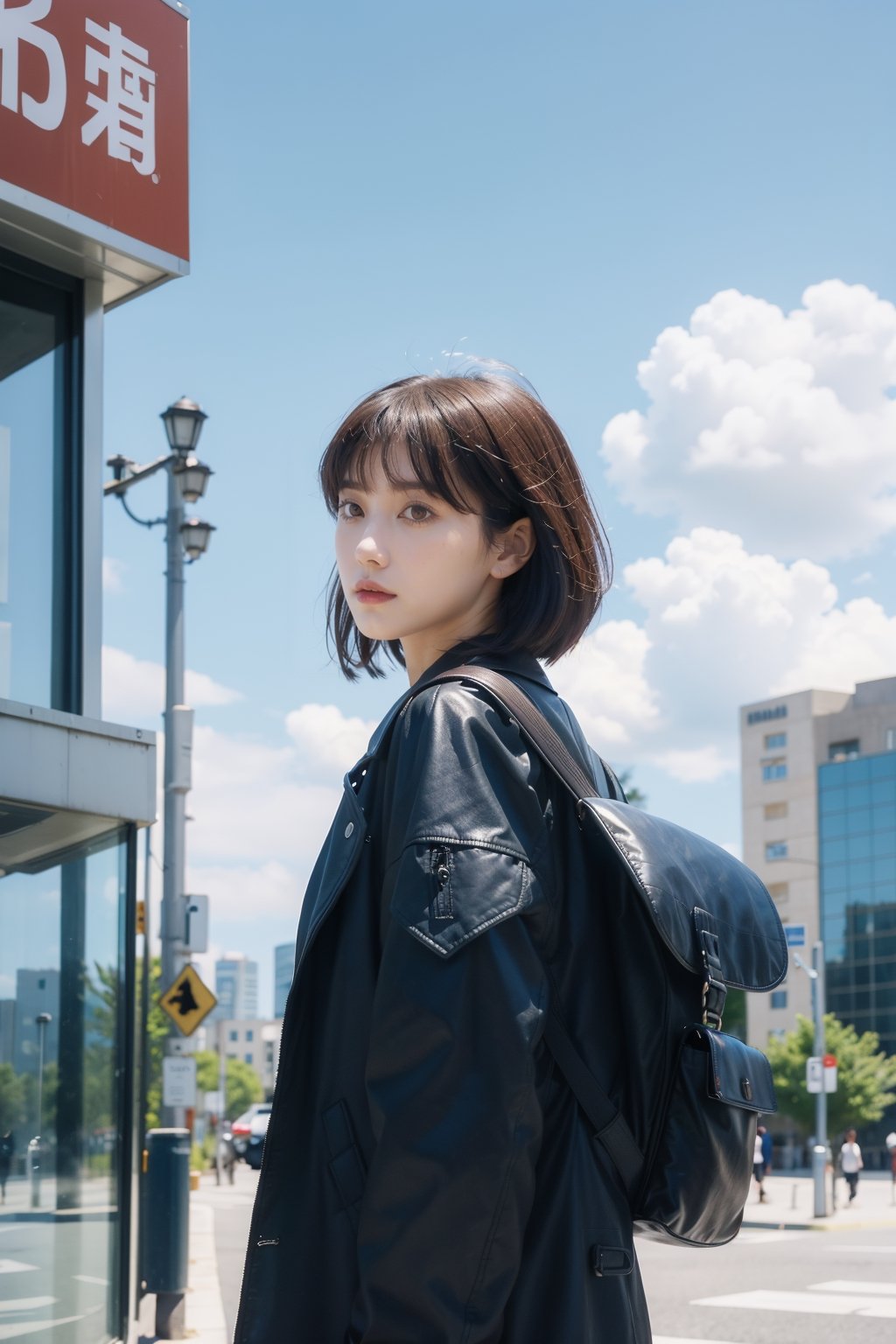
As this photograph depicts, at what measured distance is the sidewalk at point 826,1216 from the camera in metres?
24.9

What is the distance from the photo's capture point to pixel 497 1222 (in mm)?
1459

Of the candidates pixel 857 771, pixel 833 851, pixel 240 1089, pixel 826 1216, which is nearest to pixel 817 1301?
pixel 826 1216

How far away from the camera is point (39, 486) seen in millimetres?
6043

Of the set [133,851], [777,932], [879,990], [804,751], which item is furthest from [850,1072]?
[777,932]

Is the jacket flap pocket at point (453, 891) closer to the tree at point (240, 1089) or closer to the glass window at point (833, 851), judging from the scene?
the glass window at point (833, 851)

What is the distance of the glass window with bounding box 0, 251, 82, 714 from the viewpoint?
19.1ft

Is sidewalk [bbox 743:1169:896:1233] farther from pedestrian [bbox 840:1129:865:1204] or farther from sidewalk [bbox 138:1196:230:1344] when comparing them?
sidewalk [bbox 138:1196:230:1344]

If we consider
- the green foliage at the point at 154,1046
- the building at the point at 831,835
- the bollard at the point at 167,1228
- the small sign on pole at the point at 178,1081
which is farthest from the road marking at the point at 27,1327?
the building at the point at 831,835

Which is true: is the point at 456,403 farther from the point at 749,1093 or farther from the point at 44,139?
the point at 44,139

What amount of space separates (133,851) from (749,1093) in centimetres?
481

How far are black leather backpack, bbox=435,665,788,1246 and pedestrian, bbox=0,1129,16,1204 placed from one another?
4267 mm

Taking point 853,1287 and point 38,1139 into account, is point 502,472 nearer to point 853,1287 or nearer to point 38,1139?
point 38,1139

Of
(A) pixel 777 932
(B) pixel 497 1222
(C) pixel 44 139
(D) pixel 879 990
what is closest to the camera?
(B) pixel 497 1222

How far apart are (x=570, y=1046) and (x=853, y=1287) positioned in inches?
509
